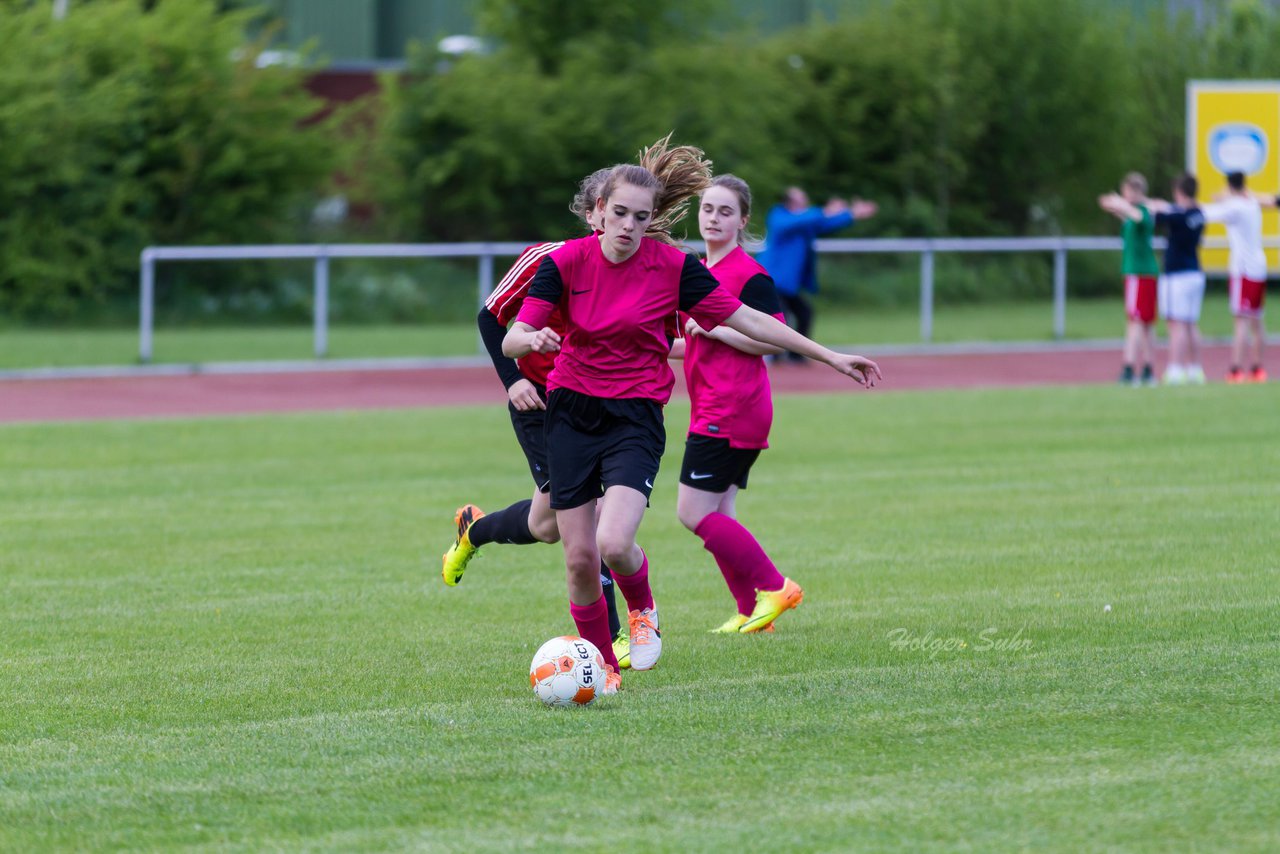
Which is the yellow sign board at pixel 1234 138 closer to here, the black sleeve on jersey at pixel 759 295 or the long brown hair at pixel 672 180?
the black sleeve on jersey at pixel 759 295

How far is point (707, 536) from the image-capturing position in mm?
7344

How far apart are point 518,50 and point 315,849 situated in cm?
2554

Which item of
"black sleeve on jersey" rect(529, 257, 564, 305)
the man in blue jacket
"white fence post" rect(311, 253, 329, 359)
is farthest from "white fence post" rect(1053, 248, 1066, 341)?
"black sleeve on jersey" rect(529, 257, 564, 305)

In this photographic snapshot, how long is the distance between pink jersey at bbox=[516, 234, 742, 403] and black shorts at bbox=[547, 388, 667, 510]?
0.16ft

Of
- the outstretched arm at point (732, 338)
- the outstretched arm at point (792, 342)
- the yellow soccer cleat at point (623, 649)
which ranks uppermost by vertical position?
the outstretched arm at point (792, 342)

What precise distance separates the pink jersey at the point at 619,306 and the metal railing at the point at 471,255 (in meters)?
13.8

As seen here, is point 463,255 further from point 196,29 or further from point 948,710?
point 948,710

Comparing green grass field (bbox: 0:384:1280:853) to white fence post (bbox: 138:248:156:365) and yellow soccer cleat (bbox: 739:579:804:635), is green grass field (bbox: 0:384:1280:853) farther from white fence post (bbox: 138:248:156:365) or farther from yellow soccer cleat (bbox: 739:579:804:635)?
white fence post (bbox: 138:248:156:365)

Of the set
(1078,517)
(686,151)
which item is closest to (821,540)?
(1078,517)

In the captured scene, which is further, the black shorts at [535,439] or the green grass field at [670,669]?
the black shorts at [535,439]

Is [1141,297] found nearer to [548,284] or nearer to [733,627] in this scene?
[733,627]

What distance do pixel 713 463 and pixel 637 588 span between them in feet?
2.83

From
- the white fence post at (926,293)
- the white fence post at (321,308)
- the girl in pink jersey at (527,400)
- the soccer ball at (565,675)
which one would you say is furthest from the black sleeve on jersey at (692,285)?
the white fence post at (926,293)

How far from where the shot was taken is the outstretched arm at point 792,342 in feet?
19.8
